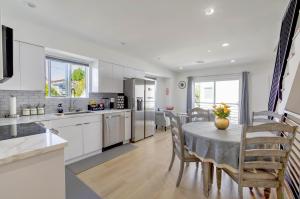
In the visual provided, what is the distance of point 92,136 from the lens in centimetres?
314

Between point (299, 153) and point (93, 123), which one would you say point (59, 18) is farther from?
point (299, 153)

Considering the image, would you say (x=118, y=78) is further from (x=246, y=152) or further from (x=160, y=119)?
(x=246, y=152)

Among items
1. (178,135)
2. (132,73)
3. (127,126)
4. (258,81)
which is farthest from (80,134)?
(258,81)

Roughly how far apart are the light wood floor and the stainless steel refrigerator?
1148mm

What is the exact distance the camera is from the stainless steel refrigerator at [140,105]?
4102mm

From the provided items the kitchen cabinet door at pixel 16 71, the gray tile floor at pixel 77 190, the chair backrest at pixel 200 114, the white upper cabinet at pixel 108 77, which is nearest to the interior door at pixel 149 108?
the white upper cabinet at pixel 108 77

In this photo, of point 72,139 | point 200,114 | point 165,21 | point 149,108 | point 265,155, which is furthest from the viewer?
point 149,108

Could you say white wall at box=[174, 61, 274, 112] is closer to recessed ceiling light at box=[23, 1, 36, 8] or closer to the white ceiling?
the white ceiling

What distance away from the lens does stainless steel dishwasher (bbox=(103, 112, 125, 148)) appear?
11.1ft

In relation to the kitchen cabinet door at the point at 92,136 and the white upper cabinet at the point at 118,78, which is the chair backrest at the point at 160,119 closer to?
the white upper cabinet at the point at 118,78

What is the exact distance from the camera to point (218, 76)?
582 cm

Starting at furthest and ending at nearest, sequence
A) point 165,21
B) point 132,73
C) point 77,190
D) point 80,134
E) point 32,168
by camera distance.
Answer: point 132,73
point 80,134
point 165,21
point 77,190
point 32,168

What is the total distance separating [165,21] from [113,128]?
2530 mm

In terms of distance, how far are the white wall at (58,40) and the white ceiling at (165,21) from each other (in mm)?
144
